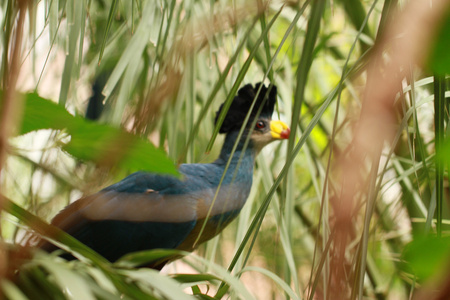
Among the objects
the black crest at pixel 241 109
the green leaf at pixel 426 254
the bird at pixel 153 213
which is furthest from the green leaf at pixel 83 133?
the black crest at pixel 241 109

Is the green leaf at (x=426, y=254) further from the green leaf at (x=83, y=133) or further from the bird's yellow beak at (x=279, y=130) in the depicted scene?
the bird's yellow beak at (x=279, y=130)

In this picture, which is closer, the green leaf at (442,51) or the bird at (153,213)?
the green leaf at (442,51)

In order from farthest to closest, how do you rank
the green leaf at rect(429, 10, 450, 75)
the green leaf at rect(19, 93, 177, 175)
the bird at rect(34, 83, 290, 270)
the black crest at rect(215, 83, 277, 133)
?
the black crest at rect(215, 83, 277, 133) → the bird at rect(34, 83, 290, 270) → the green leaf at rect(19, 93, 177, 175) → the green leaf at rect(429, 10, 450, 75)

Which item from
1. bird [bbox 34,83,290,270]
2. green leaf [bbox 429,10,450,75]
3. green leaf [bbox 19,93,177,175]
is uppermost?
green leaf [bbox 429,10,450,75]

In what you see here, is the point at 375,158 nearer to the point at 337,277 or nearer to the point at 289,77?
the point at 337,277

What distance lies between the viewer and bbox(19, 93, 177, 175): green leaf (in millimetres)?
367

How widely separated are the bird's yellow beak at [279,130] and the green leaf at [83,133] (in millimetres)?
1090

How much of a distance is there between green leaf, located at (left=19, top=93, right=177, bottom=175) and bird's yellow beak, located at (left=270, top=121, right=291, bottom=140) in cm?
109

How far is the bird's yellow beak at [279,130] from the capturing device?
1.45 m

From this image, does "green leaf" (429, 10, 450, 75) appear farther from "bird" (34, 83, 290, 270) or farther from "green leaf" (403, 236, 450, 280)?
"bird" (34, 83, 290, 270)

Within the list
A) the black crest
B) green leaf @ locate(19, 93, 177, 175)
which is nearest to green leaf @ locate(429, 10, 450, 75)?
green leaf @ locate(19, 93, 177, 175)

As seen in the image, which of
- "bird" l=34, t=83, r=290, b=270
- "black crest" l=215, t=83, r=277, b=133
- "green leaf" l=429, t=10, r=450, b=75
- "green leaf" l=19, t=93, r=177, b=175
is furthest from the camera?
→ "black crest" l=215, t=83, r=277, b=133

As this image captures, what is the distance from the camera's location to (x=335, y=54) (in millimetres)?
1752

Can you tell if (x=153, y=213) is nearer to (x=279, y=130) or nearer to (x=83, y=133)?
(x=279, y=130)
